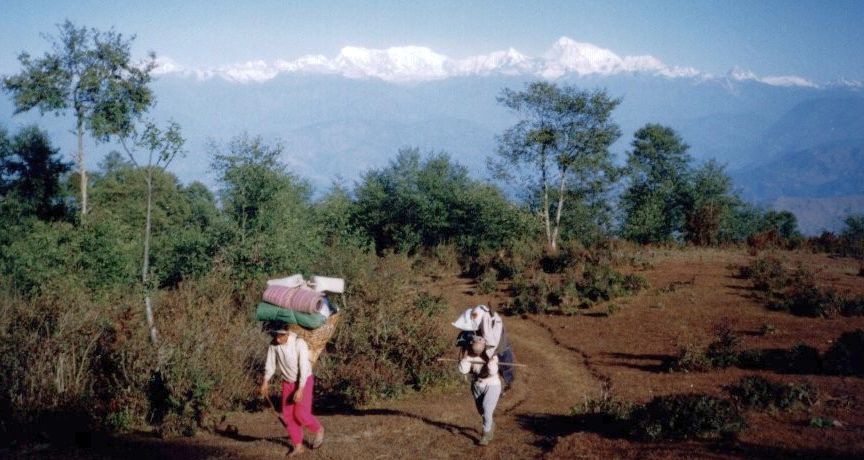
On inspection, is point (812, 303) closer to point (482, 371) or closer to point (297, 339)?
point (482, 371)

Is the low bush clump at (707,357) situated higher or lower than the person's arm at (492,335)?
lower

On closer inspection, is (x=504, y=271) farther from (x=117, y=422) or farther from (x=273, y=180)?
(x=117, y=422)

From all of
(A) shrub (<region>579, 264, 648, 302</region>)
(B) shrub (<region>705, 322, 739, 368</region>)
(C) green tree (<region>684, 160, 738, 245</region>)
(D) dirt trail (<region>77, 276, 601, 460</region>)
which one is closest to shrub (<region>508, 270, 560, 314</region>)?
(A) shrub (<region>579, 264, 648, 302</region>)

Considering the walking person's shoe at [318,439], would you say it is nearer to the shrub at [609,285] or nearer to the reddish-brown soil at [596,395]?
the reddish-brown soil at [596,395]

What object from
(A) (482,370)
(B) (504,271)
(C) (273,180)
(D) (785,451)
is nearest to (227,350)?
(A) (482,370)

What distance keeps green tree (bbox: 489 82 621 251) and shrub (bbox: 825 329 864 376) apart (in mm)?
18836

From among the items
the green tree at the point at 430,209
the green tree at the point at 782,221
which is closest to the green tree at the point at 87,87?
the green tree at the point at 430,209

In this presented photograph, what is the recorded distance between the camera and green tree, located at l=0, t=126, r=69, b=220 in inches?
1189

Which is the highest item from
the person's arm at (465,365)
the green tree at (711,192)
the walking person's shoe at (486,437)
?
the green tree at (711,192)

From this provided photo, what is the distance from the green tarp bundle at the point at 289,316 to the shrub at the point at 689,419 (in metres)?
4.74

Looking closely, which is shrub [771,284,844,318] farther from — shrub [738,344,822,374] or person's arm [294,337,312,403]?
person's arm [294,337,312,403]

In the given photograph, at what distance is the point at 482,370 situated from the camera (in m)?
7.19

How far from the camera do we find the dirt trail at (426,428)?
23.2 feet

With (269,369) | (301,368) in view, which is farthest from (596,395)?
(269,369)
